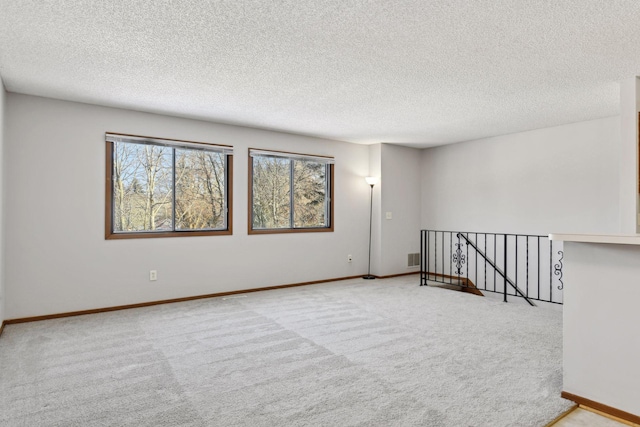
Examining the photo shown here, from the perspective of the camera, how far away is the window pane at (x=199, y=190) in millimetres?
4891

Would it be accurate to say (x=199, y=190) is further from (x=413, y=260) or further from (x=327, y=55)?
(x=413, y=260)

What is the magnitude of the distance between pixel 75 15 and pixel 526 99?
13.5 ft

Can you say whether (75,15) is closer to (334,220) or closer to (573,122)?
(334,220)

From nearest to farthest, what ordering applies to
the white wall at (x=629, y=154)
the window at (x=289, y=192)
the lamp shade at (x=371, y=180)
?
the white wall at (x=629, y=154)
the window at (x=289, y=192)
the lamp shade at (x=371, y=180)

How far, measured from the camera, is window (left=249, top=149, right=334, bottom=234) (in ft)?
18.1

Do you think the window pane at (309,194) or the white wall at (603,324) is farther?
the window pane at (309,194)

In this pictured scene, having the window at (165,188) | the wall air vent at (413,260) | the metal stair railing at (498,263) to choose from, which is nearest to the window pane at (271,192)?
the window at (165,188)

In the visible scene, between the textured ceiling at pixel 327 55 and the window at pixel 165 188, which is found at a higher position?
the textured ceiling at pixel 327 55

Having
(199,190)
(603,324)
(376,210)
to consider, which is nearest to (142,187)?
(199,190)

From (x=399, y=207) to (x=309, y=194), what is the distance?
5.90ft

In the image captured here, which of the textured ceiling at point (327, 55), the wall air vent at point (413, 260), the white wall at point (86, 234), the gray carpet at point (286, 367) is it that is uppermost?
the textured ceiling at point (327, 55)

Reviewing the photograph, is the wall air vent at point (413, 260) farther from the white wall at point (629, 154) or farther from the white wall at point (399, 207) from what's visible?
the white wall at point (629, 154)

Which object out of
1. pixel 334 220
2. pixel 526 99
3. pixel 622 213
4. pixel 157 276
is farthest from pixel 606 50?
pixel 157 276

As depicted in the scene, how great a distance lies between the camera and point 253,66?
3135 millimetres
